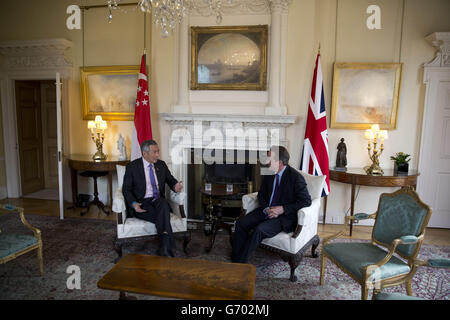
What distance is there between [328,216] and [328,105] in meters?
1.67

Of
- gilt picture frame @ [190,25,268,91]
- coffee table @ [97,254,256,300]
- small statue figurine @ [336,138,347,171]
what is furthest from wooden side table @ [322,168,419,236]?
coffee table @ [97,254,256,300]

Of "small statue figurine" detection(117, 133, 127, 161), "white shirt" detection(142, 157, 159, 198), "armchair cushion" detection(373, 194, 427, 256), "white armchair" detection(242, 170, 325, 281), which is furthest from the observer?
"small statue figurine" detection(117, 133, 127, 161)

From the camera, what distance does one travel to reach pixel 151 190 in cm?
365

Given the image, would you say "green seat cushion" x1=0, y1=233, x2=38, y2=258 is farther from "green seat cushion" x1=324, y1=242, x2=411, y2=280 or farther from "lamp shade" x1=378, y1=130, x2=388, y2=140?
"lamp shade" x1=378, y1=130, x2=388, y2=140

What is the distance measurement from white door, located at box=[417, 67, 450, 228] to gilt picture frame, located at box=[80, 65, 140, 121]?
4.40m

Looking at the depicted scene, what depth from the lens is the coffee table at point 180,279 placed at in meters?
2.12

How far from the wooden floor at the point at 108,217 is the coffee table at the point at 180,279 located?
202 cm

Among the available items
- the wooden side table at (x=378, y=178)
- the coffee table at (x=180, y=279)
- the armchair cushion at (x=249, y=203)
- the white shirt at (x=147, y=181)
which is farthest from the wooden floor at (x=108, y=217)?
the coffee table at (x=180, y=279)

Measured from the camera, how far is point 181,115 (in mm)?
4605

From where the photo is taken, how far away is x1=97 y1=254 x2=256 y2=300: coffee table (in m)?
2.12

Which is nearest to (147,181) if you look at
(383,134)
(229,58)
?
(229,58)

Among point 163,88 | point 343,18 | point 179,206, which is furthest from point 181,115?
point 343,18

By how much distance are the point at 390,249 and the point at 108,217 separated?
3.95m
